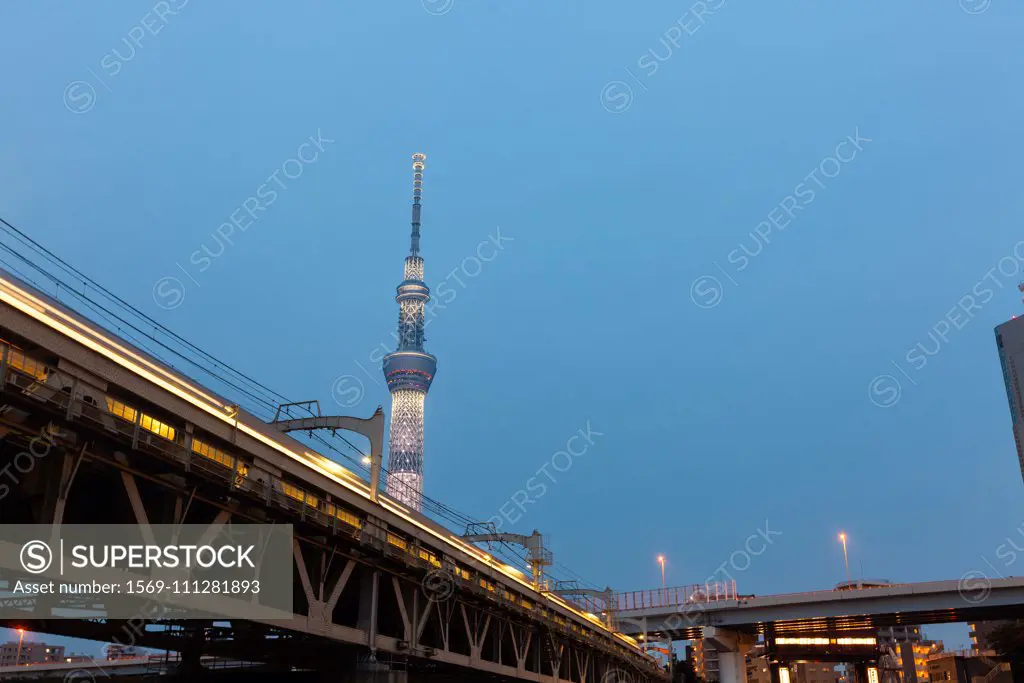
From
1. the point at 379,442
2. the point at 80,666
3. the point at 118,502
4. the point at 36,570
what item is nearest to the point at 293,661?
the point at 379,442

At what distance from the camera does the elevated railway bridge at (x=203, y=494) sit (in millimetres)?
22375

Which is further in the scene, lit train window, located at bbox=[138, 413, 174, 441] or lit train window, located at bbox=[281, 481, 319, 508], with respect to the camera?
lit train window, located at bbox=[281, 481, 319, 508]

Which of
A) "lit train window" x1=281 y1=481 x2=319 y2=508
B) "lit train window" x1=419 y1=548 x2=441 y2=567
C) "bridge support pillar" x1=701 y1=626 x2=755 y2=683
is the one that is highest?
"lit train window" x1=281 y1=481 x2=319 y2=508

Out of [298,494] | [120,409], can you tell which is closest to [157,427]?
[120,409]

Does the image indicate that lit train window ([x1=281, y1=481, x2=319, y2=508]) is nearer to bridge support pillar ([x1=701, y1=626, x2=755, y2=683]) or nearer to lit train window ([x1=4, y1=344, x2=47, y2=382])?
lit train window ([x1=4, y1=344, x2=47, y2=382])

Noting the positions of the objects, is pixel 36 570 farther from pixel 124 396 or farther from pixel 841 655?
pixel 841 655

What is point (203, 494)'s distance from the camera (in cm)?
2712

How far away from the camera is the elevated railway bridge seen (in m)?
22.4

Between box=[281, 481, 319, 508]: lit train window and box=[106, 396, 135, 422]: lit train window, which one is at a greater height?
box=[106, 396, 135, 422]: lit train window

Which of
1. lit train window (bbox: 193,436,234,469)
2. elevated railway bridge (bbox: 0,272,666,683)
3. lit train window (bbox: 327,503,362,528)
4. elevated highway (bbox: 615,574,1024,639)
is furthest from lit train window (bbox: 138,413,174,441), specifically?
elevated highway (bbox: 615,574,1024,639)

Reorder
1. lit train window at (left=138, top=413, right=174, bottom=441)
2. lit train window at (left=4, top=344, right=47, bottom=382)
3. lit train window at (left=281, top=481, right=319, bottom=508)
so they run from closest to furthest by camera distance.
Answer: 1. lit train window at (left=4, top=344, right=47, bottom=382)
2. lit train window at (left=138, top=413, right=174, bottom=441)
3. lit train window at (left=281, top=481, right=319, bottom=508)

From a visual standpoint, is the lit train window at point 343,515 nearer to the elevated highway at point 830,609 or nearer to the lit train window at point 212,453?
the lit train window at point 212,453

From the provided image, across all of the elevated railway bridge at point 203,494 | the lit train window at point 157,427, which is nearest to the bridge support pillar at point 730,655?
the elevated railway bridge at point 203,494

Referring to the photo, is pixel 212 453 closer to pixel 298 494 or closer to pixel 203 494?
pixel 203 494
